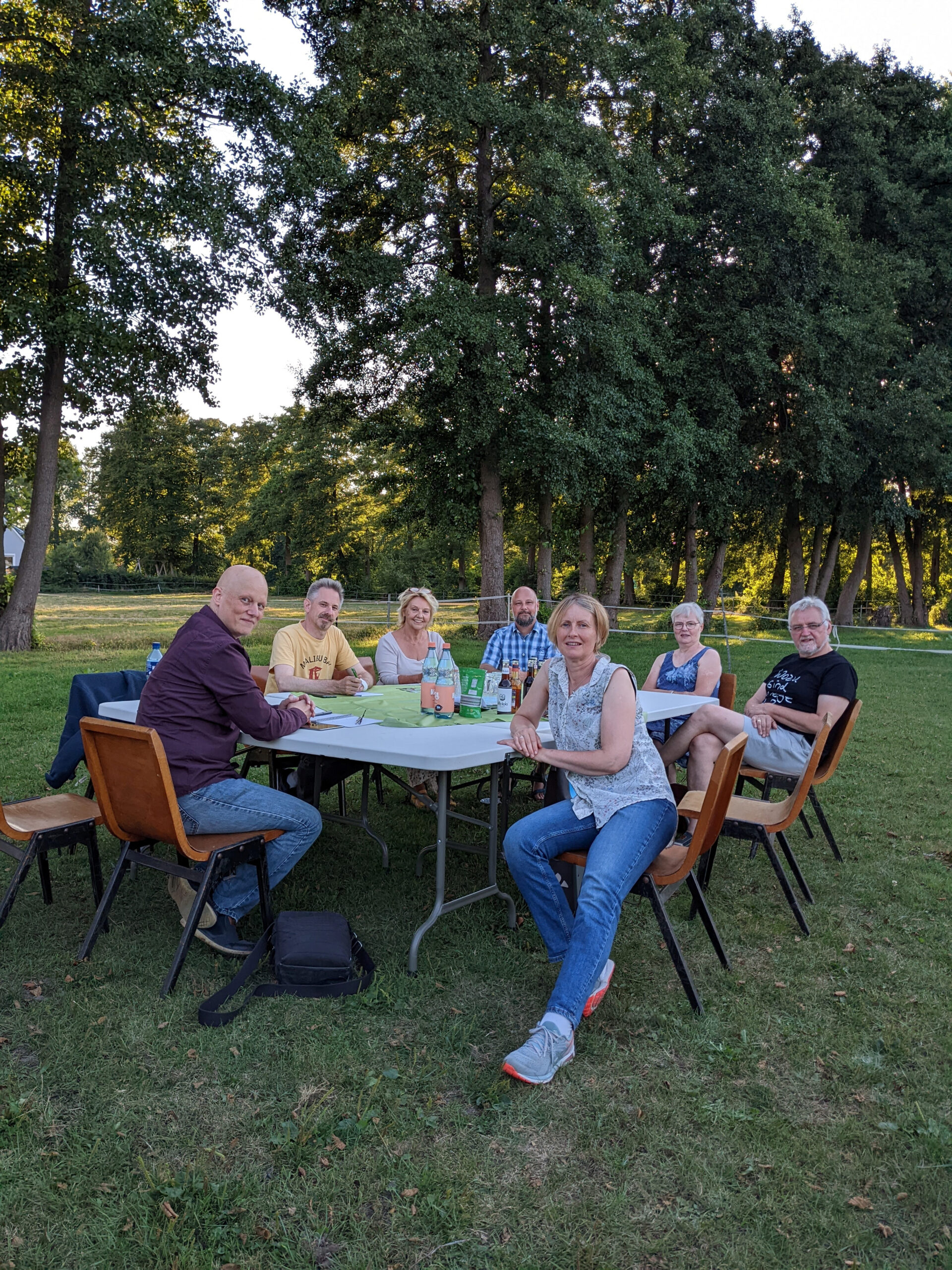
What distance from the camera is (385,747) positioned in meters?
3.31

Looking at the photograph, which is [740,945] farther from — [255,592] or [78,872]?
[78,872]

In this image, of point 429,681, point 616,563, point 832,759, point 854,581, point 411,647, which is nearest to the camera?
point 429,681

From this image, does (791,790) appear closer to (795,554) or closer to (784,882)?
(784,882)

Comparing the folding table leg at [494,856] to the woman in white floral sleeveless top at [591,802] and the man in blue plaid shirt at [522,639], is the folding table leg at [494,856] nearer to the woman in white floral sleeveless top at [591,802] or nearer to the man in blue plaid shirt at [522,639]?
the woman in white floral sleeveless top at [591,802]

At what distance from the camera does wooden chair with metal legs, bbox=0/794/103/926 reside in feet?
11.4

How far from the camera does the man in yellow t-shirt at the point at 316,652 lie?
4.87 meters

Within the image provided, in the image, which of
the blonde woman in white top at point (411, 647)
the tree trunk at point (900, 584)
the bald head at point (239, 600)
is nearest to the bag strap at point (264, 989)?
the bald head at point (239, 600)

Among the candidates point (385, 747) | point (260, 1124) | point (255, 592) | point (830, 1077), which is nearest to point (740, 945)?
point (830, 1077)

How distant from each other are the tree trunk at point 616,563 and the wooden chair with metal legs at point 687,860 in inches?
688

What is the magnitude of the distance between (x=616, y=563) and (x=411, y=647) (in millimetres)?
16074

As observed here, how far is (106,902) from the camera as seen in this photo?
3424 mm

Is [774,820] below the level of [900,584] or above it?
below

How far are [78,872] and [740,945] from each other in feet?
11.1

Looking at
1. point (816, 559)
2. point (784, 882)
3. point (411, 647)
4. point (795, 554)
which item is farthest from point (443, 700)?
point (816, 559)
